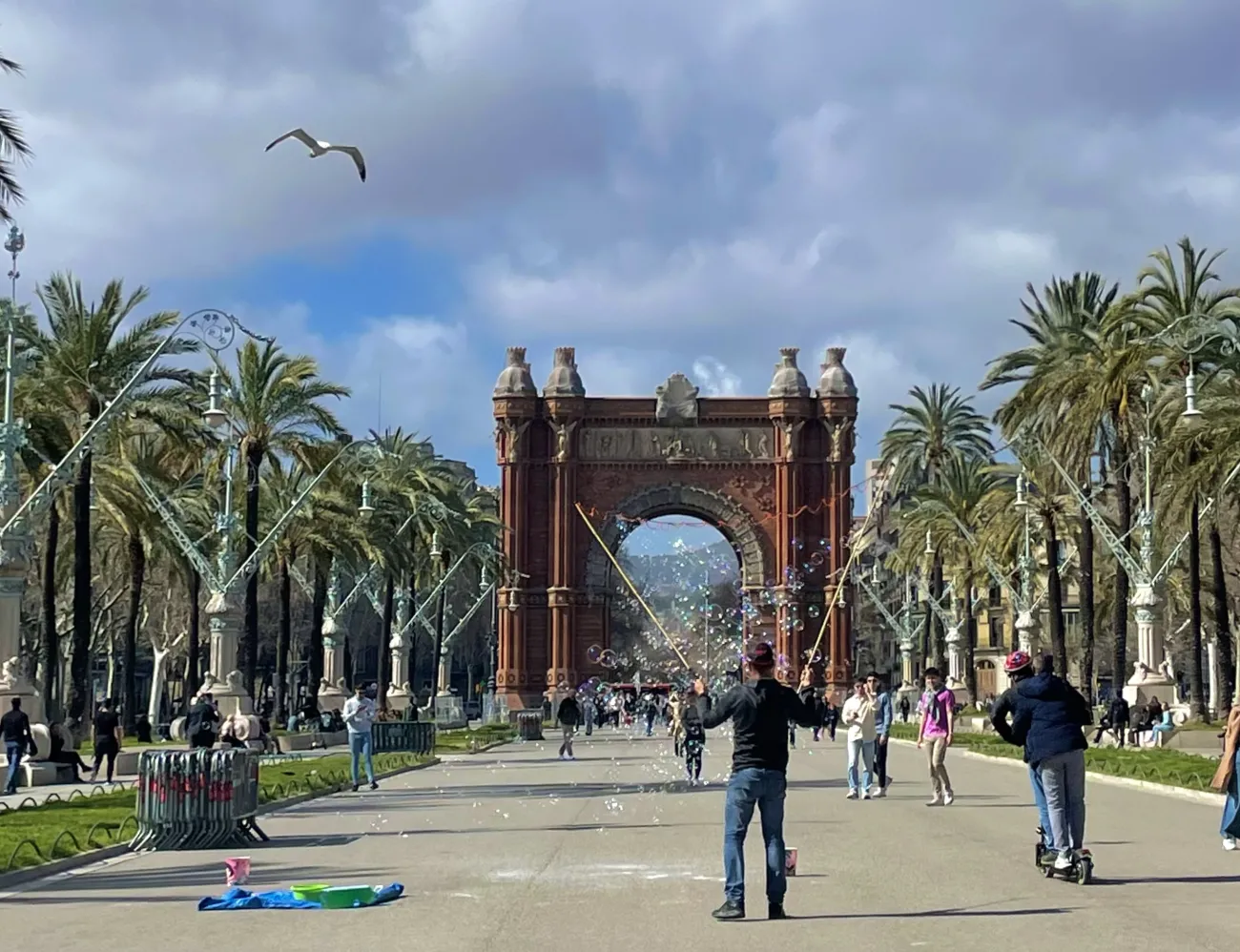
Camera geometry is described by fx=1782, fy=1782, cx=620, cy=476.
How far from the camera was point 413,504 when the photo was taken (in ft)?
206

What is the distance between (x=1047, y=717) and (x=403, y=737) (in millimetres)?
28182

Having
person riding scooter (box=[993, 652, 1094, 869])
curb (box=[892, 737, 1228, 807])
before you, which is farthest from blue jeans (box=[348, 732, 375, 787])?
person riding scooter (box=[993, 652, 1094, 869])

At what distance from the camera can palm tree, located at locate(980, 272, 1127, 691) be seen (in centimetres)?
4178

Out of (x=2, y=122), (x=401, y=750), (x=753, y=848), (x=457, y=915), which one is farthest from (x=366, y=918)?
(x=401, y=750)

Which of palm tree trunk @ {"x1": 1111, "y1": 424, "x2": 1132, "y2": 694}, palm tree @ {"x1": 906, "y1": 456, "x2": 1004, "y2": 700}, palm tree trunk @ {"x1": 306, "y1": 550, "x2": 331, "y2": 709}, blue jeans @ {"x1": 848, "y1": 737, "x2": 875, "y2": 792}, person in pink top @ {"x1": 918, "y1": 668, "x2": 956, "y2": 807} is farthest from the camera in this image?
palm tree @ {"x1": 906, "y1": 456, "x2": 1004, "y2": 700}

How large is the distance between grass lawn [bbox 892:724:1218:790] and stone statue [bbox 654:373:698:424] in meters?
43.5

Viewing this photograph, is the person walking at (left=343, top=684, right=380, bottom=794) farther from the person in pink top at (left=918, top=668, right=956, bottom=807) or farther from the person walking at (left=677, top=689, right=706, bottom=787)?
the person in pink top at (left=918, top=668, right=956, bottom=807)

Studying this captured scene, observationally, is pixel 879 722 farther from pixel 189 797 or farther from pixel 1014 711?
pixel 1014 711

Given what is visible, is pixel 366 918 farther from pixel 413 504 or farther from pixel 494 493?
pixel 494 493

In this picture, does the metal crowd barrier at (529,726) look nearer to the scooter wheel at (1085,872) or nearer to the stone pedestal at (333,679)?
the stone pedestal at (333,679)

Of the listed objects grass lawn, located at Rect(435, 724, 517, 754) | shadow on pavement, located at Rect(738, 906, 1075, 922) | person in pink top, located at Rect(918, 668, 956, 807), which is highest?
person in pink top, located at Rect(918, 668, 956, 807)

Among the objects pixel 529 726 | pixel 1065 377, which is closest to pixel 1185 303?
pixel 1065 377

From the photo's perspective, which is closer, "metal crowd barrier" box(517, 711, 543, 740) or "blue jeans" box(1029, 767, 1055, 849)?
"blue jeans" box(1029, 767, 1055, 849)

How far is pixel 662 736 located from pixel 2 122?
45.4 meters
